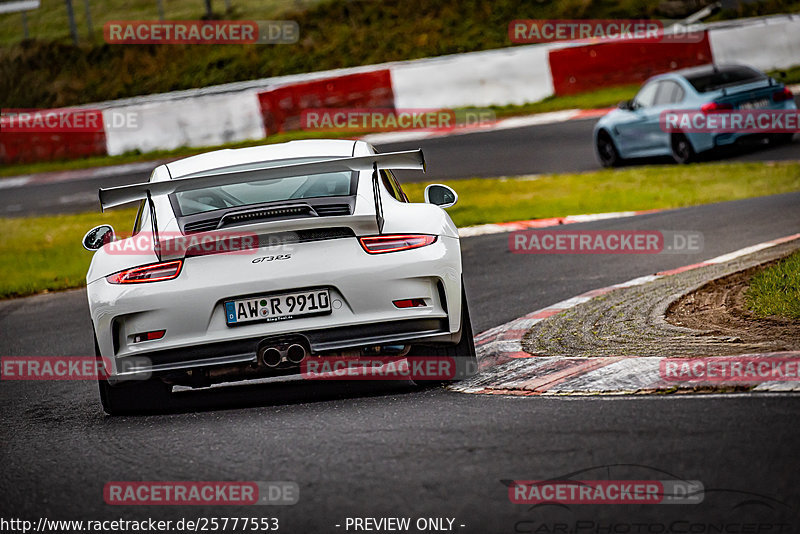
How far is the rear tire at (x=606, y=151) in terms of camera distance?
57.3 feet

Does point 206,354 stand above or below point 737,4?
below

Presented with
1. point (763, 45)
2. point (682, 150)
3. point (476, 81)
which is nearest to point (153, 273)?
point (682, 150)

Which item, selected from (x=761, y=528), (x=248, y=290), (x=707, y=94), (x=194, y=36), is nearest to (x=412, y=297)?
(x=248, y=290)

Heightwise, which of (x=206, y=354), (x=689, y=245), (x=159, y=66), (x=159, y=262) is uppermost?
(x=159, y=66)

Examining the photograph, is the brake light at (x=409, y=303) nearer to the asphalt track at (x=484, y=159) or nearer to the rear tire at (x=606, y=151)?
the asphalt track at (x=484, y=159)

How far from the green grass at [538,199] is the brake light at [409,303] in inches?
298

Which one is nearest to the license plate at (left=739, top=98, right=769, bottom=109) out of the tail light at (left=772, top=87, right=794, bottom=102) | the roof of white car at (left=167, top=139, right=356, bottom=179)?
the tail light at (left=772, top=87, right=794, bottom=102)

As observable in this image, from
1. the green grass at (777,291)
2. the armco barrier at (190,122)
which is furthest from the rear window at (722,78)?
the armco barrier at (190,122)

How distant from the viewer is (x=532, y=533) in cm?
371

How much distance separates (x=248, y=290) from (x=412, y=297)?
31.8 inches

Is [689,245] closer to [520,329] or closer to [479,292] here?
[479,292]

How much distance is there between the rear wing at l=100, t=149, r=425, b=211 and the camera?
575 centimetres

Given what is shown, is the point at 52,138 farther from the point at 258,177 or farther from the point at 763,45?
the point at 258,177

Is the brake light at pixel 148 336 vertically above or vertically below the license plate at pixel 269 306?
below
